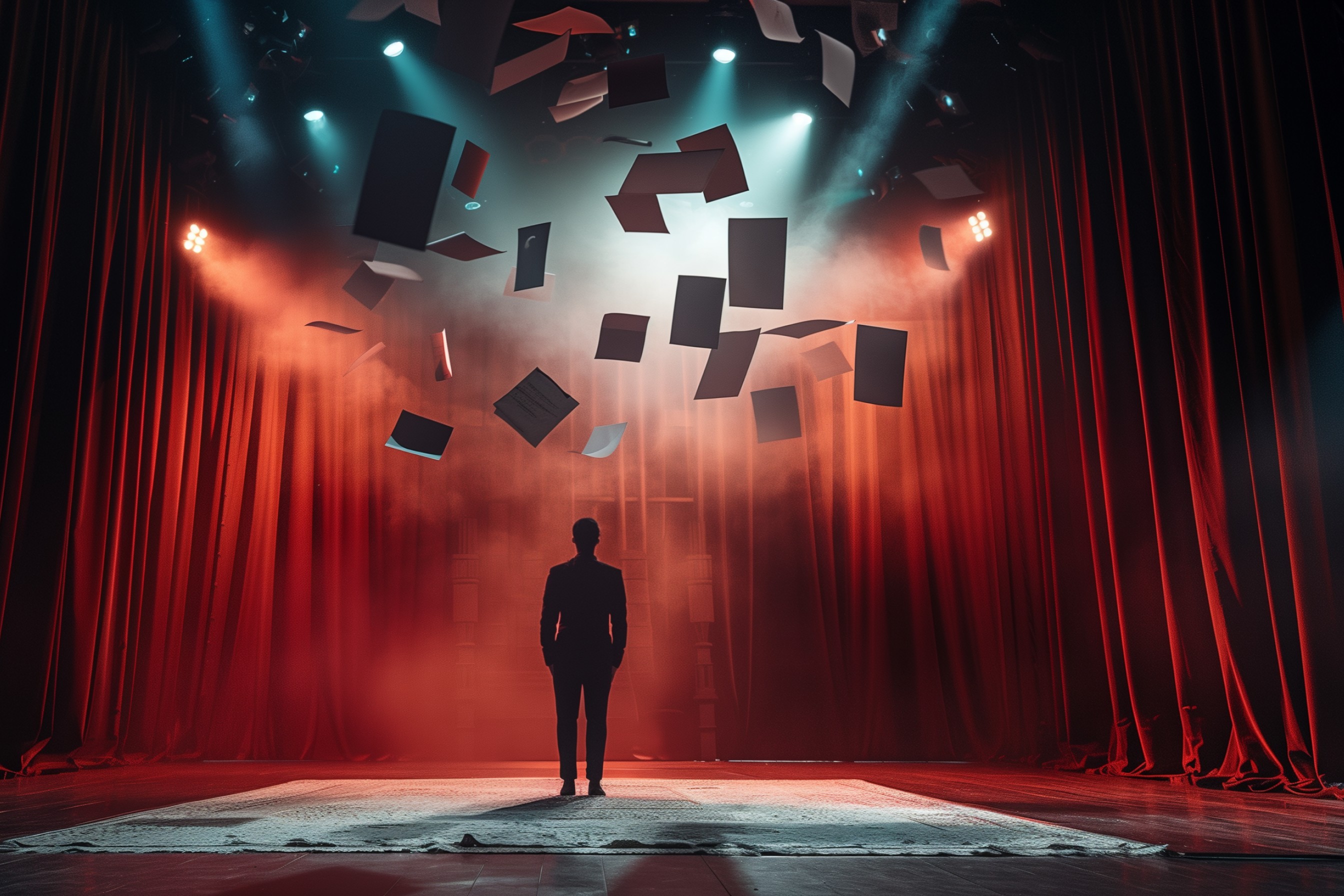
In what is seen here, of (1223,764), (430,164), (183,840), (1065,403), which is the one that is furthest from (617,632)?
(1065,403)

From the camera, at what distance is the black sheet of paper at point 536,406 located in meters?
3.88

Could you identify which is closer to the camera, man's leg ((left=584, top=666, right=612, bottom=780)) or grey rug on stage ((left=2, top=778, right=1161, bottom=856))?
grey rug on stage ((left=2, top=778, right=1161, bottom=856))

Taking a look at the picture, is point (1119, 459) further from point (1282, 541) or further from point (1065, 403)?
point (1282, 541)

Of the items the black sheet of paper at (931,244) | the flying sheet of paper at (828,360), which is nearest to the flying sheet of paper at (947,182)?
the black sheet of paper at (931,244)

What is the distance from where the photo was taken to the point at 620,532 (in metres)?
5.42

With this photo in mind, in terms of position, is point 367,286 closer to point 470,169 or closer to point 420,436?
point 420,436

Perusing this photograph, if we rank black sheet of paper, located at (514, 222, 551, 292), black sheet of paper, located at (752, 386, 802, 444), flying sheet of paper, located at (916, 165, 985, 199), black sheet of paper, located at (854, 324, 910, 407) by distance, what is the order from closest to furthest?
black sheet of paper, located at (514, 222, 551, 292) < black sheet of paper, located at (854, 324, 910, 407) < black sheet of paper, located at (752, 386, 802, 444) < flying sheet of paper, located at (916, 165, 985, 199)

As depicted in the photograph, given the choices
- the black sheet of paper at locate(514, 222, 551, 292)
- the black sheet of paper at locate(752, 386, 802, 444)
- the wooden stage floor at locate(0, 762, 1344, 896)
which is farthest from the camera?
the black sheet of paper at locate(752, 386, 802, 444)

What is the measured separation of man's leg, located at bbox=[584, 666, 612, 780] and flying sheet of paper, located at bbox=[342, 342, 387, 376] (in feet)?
9.31

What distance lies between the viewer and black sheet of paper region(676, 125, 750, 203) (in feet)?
10.2

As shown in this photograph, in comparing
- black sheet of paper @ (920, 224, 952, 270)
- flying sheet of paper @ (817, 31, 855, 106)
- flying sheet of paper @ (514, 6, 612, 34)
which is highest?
flying sheet of paper @ (514, 6, 612, 34)

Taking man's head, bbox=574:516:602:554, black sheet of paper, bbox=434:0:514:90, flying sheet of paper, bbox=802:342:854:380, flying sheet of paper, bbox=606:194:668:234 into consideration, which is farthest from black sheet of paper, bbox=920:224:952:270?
black sheet of paper, bbox=434:0:514:90

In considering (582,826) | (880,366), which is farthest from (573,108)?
(582,826)

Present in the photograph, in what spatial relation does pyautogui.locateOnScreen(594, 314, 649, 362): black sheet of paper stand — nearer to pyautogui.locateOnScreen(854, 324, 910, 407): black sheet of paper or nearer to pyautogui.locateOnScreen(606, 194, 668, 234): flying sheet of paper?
pyautogui.locateOnScreen(606, 194, 668, 234): flying sheet of paper
